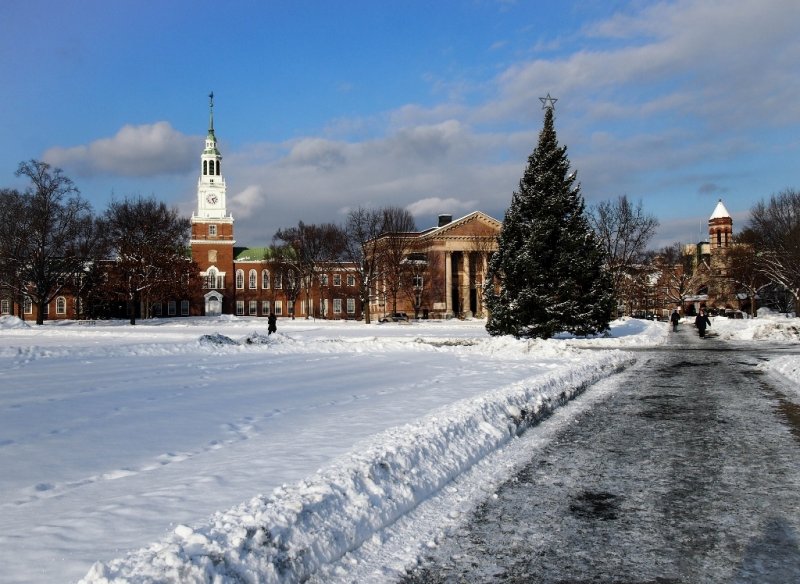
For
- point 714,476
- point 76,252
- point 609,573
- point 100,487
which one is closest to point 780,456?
point 714,476

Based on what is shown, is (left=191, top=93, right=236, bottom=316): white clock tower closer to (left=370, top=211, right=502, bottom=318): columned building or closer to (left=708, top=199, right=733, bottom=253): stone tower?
(left=370, top=211, right=502, bottom=318): columned building

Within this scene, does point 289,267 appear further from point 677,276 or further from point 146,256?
point 677,276

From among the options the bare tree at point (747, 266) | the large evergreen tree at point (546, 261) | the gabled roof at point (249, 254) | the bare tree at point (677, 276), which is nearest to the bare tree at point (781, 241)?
the bare tree at point (747, 266)

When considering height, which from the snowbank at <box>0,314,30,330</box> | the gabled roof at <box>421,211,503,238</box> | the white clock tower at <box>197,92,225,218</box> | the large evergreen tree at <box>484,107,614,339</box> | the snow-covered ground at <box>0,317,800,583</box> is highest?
the white clock tower at <box>197,92,225,218</box>

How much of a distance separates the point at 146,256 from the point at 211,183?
131 feet

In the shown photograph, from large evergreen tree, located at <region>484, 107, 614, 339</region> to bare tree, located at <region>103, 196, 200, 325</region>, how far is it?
126 ft

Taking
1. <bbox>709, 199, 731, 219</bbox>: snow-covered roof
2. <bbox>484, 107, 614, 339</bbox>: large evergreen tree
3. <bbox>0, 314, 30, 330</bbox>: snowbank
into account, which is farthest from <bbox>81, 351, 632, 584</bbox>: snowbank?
<bbox>709, 199, 731, 219</bbox>: snow-covered roof

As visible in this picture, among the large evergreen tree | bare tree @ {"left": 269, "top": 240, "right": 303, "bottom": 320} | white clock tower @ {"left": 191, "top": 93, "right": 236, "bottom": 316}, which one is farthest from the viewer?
white clock tower @ {"left": 191, "top": 93, "right": 236, "bottom": 316}

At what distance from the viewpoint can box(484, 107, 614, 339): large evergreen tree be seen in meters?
33.9

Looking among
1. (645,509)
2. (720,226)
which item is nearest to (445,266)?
(720,226)

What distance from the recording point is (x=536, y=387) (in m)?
13.6

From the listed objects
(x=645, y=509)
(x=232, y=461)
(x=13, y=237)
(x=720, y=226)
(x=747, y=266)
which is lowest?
(x=645, y=509)

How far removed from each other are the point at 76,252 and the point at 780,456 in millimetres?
68690

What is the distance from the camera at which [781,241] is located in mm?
65375
